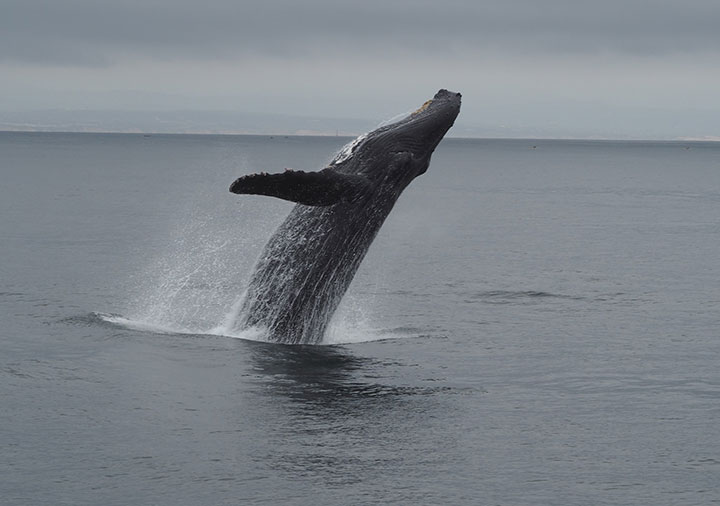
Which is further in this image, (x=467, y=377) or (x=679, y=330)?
(x=679, y=330)

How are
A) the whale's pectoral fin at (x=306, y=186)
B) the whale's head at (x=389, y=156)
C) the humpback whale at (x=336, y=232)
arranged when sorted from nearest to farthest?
the whale's pectoral fin at (x=306, y=186)
the whale's head at (x=389, y=156)
the humpback whale at (x=336, y=232)

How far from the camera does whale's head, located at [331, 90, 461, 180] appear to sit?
15.8 m

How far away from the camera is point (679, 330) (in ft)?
64.3

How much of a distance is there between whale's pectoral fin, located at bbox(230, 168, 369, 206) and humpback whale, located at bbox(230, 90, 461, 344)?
0.09 metres

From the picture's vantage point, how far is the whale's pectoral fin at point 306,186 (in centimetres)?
1320

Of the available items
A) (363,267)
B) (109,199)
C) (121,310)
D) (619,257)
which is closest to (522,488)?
(121,310)

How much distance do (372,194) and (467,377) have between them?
274 cm

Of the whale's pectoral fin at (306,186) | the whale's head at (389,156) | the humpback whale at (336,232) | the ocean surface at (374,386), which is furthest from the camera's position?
the humpback whale at (336,232)

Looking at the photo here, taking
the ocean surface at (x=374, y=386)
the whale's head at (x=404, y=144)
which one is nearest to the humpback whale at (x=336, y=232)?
the whale's head at (x=404, y=144)

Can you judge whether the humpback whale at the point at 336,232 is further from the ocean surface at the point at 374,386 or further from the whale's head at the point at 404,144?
the ocean surface at the point at 374,386

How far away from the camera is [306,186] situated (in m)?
14.1

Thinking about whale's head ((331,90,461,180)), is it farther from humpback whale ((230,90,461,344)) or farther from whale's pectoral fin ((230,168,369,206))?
whale's pectoral fin ((230,168,369,206))

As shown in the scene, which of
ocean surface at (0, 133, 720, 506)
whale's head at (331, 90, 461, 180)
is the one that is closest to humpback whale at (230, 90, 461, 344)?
whale's head at (331, 90, 461, 180)

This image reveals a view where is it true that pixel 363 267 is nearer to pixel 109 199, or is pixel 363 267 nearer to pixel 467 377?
pixel 467 377
